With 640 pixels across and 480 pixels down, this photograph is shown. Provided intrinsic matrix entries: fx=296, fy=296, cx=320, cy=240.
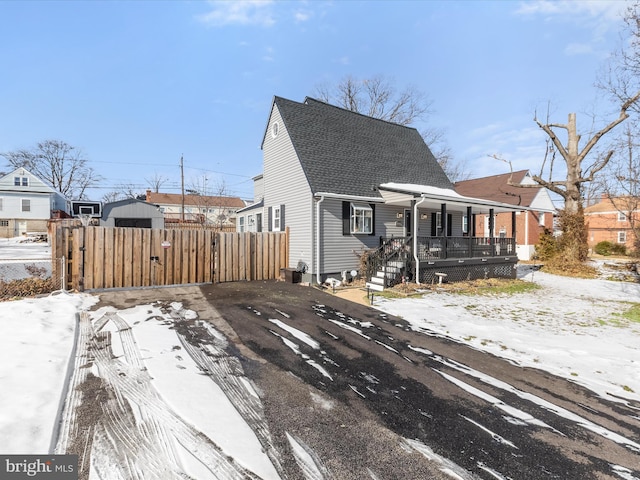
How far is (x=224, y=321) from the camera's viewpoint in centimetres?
694

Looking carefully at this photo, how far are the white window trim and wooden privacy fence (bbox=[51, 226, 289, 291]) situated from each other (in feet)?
9.95

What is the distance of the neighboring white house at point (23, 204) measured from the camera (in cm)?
3394

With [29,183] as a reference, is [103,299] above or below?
below

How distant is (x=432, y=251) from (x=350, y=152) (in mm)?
6298

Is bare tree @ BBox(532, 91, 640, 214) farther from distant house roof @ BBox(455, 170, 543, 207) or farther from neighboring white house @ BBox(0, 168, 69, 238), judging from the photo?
neighboring white house @ BBox(0, 168, 69, 238)

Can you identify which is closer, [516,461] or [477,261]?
[516,461]

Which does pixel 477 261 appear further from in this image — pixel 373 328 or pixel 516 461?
pixel 516 461

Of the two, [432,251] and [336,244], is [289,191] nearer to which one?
[336,244]

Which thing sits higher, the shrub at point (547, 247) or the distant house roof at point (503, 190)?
the distant house roof at point (503, 190)

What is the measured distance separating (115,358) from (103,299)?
4774mm

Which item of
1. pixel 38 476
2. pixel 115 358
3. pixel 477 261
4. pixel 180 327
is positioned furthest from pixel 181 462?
pixel 477 261

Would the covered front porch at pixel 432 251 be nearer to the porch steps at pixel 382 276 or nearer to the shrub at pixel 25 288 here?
the porch steps at pixel 382 276

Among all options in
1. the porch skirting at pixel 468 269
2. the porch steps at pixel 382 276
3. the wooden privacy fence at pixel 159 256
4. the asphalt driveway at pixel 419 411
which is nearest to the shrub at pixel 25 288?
the wooden privacy fence at pixel 159 256

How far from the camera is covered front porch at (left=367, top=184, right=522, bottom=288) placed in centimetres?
1172
